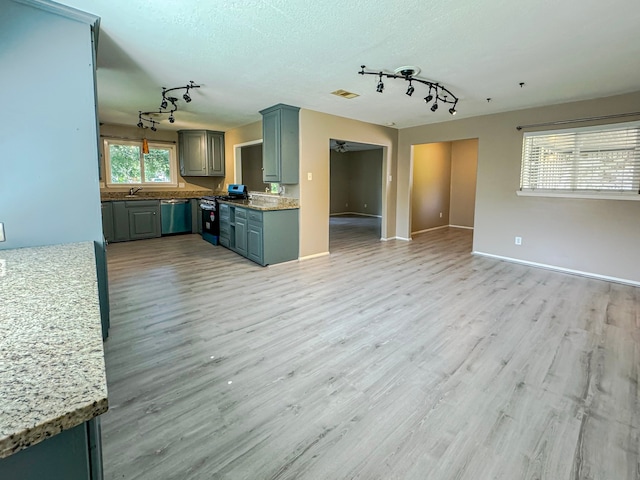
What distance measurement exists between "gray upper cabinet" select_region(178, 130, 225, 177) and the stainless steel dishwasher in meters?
0.70

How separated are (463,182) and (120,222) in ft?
26.1

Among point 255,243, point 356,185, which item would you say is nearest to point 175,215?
point 255,243

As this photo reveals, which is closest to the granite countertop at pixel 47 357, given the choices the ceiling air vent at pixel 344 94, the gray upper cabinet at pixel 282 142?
the ceiling air vent at pixel 344 94


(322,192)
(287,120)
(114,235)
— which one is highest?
(287,120)

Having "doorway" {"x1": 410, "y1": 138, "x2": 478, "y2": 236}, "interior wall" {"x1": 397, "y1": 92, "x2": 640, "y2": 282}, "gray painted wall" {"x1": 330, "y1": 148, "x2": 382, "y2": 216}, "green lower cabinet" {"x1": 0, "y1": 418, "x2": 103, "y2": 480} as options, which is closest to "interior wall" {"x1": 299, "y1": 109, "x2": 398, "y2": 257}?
"interior wall" {"x1": 397, "y1": 92, "x2": 640, "y2": 282}

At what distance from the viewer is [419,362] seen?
234 cm

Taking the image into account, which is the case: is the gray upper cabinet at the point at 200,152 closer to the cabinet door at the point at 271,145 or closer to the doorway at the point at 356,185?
A: the cabinet door at the point at 271,145

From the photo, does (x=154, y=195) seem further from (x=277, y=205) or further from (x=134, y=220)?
(x=277, y=205)

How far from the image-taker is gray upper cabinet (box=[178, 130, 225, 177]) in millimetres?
7238

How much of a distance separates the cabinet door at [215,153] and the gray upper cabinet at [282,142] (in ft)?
8.54

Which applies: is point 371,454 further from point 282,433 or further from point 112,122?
point 112,122

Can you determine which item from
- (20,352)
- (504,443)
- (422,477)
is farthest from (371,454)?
(20,352)

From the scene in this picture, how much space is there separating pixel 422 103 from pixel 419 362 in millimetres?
3681

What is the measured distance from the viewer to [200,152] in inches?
288
